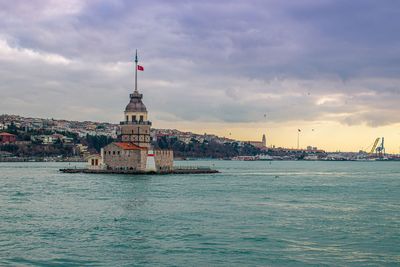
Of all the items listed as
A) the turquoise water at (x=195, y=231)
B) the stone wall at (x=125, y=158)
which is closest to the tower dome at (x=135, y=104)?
the stone wall at (x=125, y=158)

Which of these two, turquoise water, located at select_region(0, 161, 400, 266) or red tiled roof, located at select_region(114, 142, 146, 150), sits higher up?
red tiled roof, located at select_region(114, 142, 146, 150)

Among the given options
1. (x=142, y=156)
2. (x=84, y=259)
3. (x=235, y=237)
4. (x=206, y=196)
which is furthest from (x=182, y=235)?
(x=142, y=156)

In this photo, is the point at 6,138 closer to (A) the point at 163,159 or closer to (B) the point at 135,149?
(A) the point at 163,159

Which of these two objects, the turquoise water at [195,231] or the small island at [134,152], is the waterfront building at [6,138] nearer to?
the small island at [134,152]

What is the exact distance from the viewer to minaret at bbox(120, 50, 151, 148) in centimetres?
7331

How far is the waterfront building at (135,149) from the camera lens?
6956 cm

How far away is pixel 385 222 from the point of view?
30.4 meters

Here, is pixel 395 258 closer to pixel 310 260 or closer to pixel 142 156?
pixel 310 260

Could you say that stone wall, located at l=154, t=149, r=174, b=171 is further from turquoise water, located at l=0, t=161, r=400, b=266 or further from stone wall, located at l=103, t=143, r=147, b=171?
turquoise water, located at l=0, t=161, r=400, b=266

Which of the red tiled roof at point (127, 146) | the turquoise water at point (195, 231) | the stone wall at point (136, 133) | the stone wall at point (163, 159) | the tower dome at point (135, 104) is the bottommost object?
the turquoise water at point (195, 231)

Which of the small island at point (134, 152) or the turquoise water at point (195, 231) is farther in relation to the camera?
the small island at point (134, 152)

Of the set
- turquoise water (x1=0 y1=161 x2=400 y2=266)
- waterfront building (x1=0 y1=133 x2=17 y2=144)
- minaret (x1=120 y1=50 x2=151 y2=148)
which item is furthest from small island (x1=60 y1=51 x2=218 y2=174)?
waterfront building (x1=0 y1=133 x2=17 y2=144)

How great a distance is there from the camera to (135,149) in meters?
69.2

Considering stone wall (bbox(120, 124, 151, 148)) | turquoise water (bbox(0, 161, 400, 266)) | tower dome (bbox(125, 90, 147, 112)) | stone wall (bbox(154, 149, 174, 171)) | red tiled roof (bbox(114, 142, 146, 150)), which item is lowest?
turquoise water (bbox(0, 161, 400, 266))
